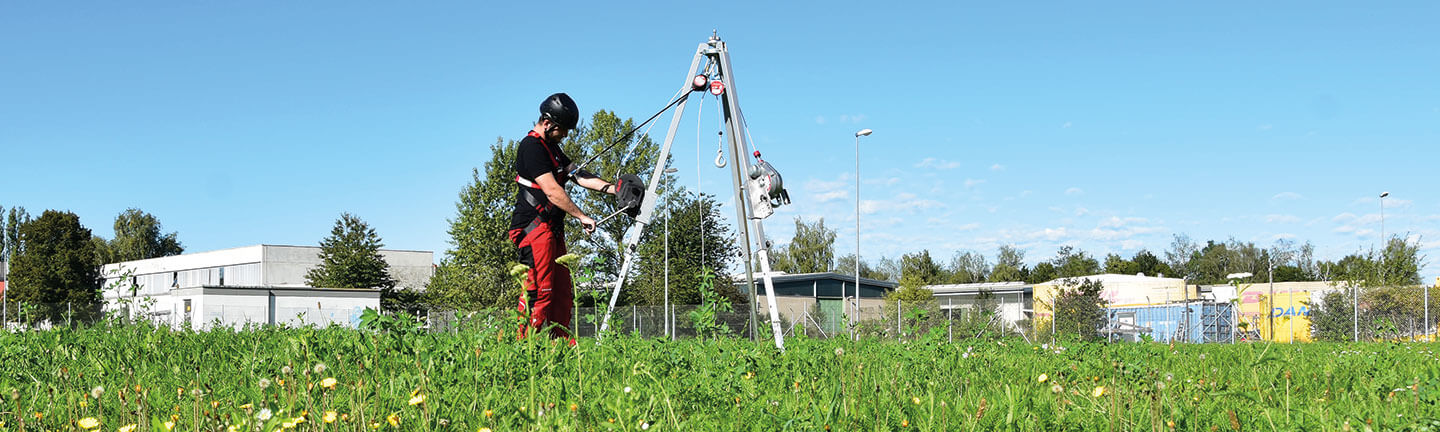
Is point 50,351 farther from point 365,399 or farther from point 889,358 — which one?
point 889,358

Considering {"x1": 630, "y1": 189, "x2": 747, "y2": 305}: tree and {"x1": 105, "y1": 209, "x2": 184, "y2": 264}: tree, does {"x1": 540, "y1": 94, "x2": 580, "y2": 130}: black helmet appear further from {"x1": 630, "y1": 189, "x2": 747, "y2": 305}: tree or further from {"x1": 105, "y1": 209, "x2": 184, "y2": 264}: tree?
{"x1": 105, "y1": 209, "x2": 184, "y2": 264}: tree

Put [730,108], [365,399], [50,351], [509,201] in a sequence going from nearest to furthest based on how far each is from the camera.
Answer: [365,399]
[50,351]
[730,108]
[509,201]

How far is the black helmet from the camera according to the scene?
632cm

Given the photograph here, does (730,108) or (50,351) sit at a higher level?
(730,108)

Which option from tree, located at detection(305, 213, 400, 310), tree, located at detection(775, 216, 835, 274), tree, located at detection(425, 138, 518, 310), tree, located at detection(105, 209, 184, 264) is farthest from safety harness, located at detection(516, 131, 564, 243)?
tree, located at detection(105, 209, 184, 264)

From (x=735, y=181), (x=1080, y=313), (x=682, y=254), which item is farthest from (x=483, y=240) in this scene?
(x=735, y=181)

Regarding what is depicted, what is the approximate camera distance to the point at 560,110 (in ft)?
20.7

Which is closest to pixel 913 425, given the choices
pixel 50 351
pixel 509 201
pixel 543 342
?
pixel 543 342

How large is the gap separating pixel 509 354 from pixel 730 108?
3807 millimetres

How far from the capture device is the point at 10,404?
10.4ft

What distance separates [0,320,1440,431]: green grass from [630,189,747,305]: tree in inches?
1542

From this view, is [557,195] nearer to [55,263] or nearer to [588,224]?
[588,224]

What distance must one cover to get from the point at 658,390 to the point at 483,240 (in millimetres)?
40585

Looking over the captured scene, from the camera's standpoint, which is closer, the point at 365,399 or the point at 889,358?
the point at 365,399
